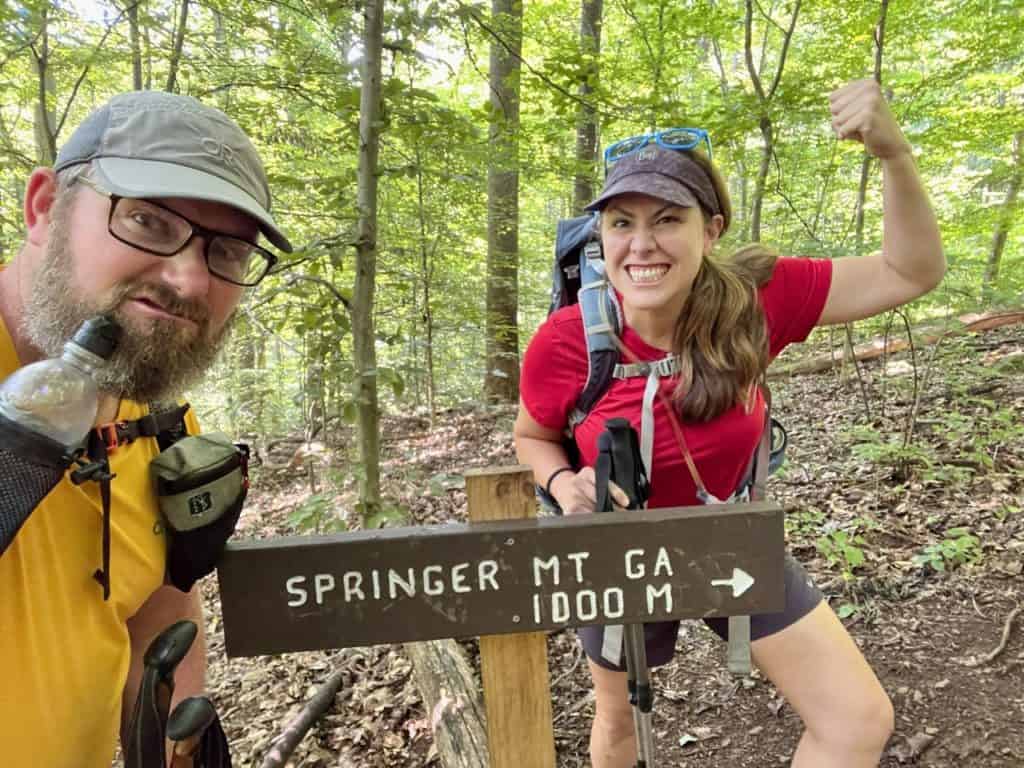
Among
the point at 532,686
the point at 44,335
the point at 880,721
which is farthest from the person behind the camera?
the point at 880,721

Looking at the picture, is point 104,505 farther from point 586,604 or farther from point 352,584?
point 586,604

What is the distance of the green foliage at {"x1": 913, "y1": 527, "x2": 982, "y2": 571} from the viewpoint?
3820 millimetres

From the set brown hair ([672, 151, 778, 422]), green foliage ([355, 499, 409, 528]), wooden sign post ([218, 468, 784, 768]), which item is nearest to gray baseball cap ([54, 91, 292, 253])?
wooden sign post ([218, 468, 784, 768])

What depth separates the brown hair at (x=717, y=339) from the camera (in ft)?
6.09

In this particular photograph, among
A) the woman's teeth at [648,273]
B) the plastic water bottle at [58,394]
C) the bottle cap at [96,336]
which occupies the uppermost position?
the woman's teeth at [648,273]

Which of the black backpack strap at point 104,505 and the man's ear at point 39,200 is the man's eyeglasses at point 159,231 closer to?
the man's ear at point 39,200

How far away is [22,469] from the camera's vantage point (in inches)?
36.8

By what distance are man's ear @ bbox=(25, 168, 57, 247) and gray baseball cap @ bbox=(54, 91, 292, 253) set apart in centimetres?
4

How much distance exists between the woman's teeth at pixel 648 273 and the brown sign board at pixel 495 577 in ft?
2.50

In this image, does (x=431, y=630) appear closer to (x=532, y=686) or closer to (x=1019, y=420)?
(x=532, y=686)

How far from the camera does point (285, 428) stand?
11.3 m

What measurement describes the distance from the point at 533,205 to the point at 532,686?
622 inches

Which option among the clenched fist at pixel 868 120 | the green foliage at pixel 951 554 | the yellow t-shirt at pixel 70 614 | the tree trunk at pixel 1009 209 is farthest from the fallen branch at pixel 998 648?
the tree trunk at pixel 1009 209

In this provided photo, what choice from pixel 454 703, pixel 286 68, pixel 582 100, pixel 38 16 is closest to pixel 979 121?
pixel 582 100
